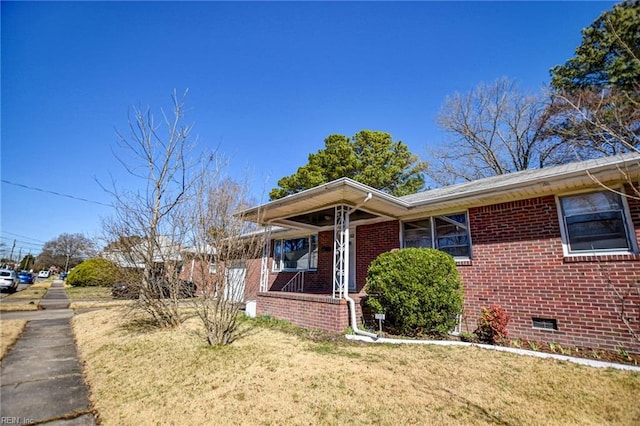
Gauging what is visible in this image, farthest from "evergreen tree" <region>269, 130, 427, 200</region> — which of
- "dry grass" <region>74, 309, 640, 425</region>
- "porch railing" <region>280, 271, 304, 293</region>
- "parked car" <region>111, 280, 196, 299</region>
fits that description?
"dry grass" <region>74, 309, 640, 425</region>

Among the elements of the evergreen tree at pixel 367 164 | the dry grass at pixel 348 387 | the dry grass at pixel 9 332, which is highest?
the evergreen tree at pixel 367 164

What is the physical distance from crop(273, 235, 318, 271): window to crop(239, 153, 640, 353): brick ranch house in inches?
103

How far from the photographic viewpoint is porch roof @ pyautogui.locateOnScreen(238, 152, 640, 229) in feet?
17.1

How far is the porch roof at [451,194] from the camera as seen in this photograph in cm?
520

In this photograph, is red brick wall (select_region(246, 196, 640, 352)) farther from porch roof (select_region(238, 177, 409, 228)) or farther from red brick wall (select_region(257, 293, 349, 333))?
porch roof (select_region(238, 177, 409, 228))

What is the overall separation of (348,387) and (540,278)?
4.81 metres

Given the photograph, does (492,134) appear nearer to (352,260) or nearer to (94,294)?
(352,260)

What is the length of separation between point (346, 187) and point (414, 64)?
280 inches

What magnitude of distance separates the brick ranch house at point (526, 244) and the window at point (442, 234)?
0.03m

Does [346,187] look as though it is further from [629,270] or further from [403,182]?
[403,182]

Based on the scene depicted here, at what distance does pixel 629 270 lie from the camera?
16.7 ft

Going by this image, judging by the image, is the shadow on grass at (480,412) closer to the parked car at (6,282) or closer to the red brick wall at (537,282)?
the red brick wall at (537,282)

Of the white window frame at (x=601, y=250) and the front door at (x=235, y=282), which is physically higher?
the white window frame at (x=601, y=250)

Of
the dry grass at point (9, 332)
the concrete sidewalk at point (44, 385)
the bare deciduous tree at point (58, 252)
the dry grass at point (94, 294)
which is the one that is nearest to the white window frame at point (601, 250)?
the concrete sidewalk at point (44, 385)
